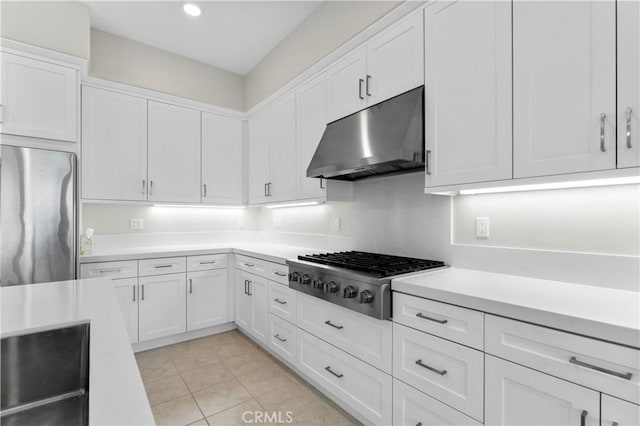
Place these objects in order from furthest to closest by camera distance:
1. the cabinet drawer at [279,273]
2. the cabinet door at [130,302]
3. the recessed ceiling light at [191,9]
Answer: the cabinet door at [130,302] → the recessed ceiling light at [191,9] → the cabinet drawer at [279,273]

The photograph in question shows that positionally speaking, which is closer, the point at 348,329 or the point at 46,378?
the point at 46,378

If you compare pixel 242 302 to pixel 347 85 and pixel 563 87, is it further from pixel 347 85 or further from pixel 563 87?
pixel 563 87

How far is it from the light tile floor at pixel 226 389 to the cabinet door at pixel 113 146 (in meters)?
1.60

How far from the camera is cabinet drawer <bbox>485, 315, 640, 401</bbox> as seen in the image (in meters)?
0.94

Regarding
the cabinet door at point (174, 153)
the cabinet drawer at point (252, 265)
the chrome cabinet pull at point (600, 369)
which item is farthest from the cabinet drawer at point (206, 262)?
the chrome cabinet pull at point (600, 369)

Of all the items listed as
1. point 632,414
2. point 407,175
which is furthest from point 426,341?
point 407,175

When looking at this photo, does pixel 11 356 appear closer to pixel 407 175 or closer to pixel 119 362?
pixel 119 362

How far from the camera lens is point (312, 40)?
2955 millimetres

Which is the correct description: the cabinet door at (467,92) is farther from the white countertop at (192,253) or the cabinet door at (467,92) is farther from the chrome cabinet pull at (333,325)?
the white countertop at (192,253)

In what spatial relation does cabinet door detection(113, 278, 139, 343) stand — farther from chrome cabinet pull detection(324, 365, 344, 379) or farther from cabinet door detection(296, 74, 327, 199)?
chrome cabinet pull detection(324, 365, 344, 379)

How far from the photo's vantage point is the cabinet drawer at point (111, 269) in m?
2.68

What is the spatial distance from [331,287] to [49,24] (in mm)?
3043

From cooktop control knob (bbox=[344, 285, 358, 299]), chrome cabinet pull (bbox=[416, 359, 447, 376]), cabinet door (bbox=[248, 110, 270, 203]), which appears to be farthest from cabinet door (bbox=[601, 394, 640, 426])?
cabinet door (bbox=[248, 110, 270, 203])

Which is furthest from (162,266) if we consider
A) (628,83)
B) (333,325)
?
(628,83)
